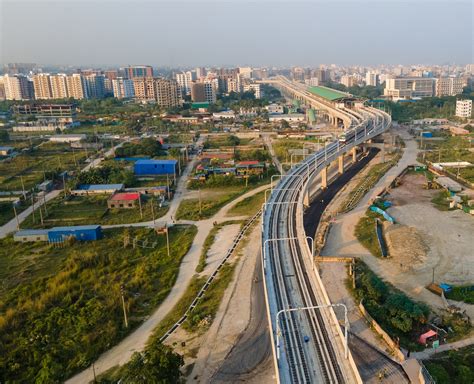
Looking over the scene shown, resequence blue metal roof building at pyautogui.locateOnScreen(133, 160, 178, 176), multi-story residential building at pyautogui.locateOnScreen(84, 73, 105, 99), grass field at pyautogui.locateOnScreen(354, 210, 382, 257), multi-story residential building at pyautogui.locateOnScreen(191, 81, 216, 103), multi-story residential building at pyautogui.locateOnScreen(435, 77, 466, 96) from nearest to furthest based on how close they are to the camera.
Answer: grass field at pyautogui.locateOnScreen(354, 210, 382, 257) → blue metal roof building at pyautogui.locateOnScreen(133, 160, 178, 176) → multi-story residential building at pyautogui.locateOnScreen(191, 81, 216, 103) → multi-story residential building at pyautogui.locateOnScreen(435, 77, 466, 96) → multi-story residential building at pyautogui.locateOnScreen(84, 73, 105, 99)

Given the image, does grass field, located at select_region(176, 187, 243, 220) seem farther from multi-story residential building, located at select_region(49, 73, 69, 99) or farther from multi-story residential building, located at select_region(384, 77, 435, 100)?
multi-story residential building, located at select_region(49, 73, 69, 99)

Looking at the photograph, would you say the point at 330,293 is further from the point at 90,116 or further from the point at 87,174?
the point at 90,116

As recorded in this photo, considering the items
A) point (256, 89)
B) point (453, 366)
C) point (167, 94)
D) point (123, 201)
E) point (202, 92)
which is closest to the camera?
point (453, 366)

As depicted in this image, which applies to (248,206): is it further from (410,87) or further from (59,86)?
(59,86)

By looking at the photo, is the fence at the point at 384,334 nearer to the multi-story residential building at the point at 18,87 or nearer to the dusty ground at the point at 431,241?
the dusty ground at the point at 431,241

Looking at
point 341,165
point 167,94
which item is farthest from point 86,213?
point 167,94

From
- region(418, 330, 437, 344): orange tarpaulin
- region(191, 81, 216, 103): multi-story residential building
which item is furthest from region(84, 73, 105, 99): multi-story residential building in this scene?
region(418, 330, 437, 344): orange tarpaulin
